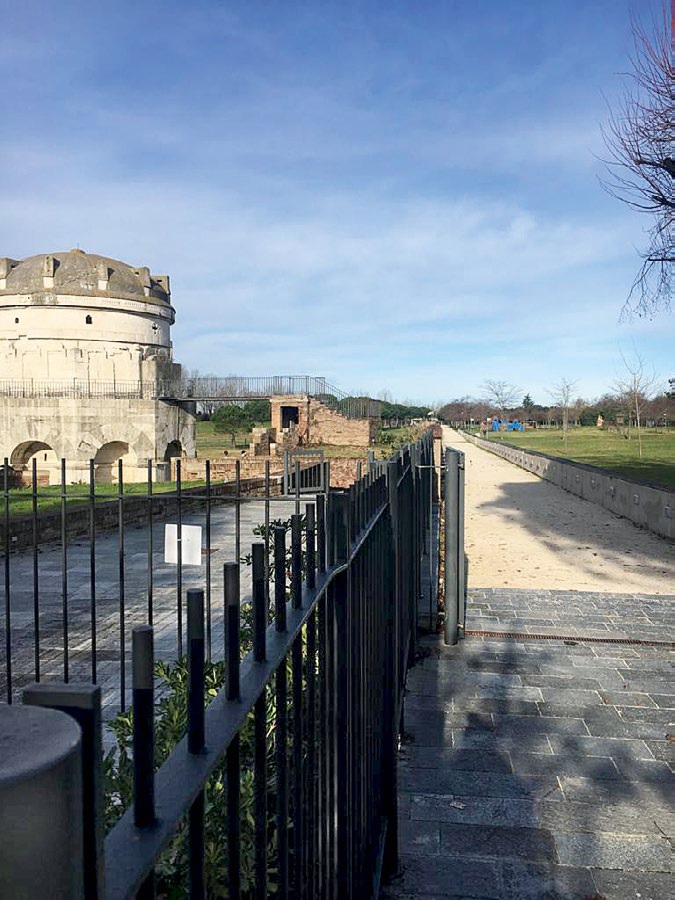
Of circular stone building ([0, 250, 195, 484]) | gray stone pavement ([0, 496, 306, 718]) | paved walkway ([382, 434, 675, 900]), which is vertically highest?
circular stone building ([0, 250, 195, 484])

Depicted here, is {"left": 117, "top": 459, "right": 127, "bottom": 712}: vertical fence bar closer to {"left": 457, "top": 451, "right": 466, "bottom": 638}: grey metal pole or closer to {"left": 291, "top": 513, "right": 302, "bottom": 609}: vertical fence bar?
{"left": 291, "top": 513, "right": 302, "bottom": 609}: vertical fence bar

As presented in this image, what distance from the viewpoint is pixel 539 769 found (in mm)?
4398

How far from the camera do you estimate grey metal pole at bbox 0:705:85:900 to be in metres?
0.45

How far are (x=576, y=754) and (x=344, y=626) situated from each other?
3.20 meters

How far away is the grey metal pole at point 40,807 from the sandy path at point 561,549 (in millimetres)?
9495

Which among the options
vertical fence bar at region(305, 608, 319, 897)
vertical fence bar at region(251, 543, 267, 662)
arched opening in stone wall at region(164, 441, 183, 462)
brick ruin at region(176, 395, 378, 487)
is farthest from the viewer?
arched opening in stone wall at region(164, 441, 183, 462)

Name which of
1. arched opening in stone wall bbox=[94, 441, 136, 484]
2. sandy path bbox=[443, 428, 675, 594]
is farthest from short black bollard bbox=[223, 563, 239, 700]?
arched opening in stone wall bbox=[94, 441, 136, 484]

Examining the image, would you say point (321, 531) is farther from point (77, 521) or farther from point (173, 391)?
point (173, 391)

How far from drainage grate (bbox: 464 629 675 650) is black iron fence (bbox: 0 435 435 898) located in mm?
3423

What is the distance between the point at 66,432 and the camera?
124 ft

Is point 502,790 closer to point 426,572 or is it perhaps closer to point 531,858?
point 531,858

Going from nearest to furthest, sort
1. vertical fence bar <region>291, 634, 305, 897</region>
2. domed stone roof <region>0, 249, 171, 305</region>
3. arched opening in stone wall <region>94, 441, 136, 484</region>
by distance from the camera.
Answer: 1. vertical fence bar <region>291, 634, 305, 897</region>
2. arched opening in stone wall <region>94, 441, 136, 484</region>
3. domed stone roof <region>0, 249, 171, 305</region>

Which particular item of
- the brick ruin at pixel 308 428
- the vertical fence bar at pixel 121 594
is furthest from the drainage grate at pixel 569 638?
the brick ruin at pixel 308 428

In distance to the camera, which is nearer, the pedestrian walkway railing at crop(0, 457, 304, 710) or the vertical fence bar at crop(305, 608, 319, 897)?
the vertical fence bar at crop(305, 608, 319, 897)
